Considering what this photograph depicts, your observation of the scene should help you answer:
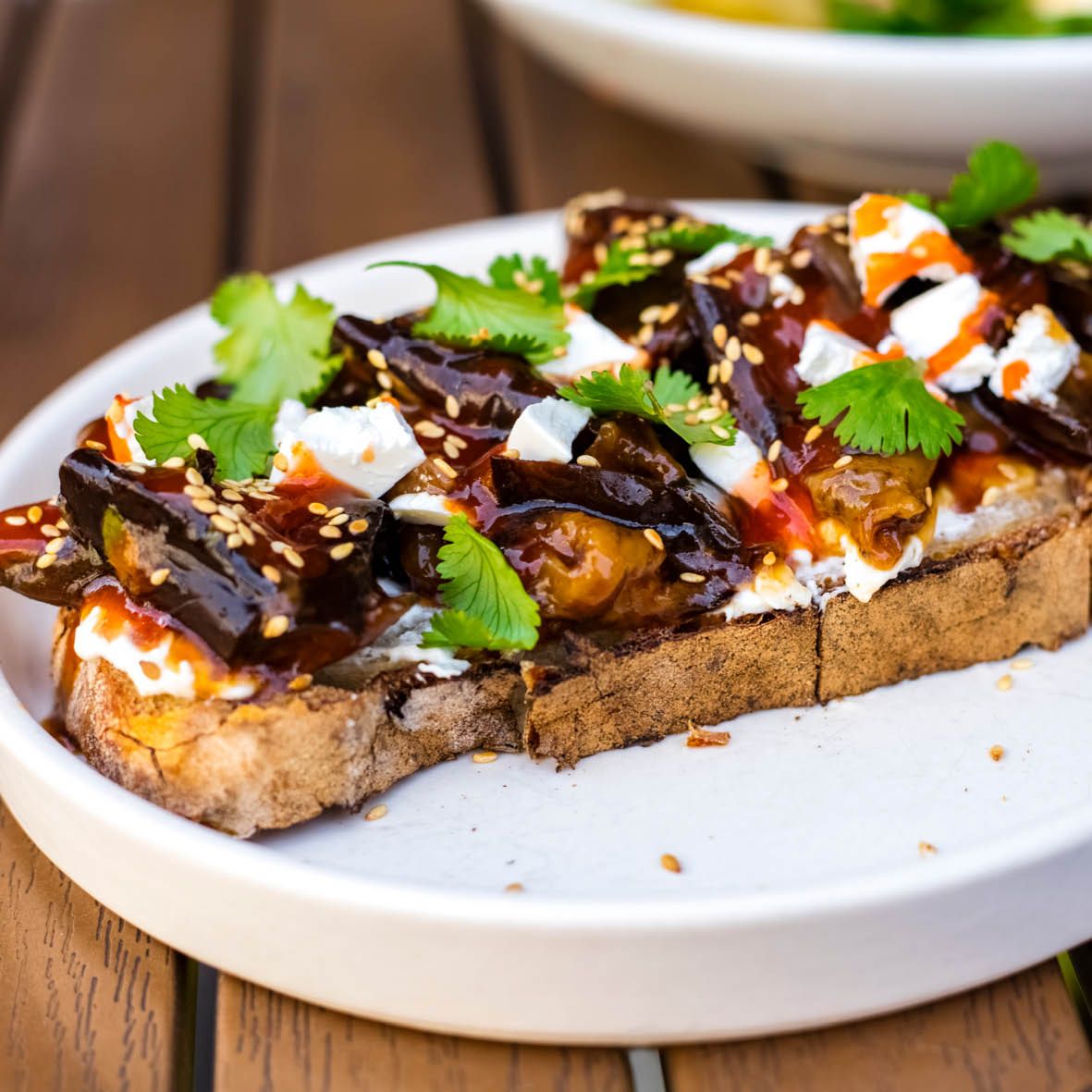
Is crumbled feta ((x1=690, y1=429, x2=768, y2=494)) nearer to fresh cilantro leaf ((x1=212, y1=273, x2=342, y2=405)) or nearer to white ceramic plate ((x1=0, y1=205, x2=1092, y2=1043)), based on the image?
white ceramic plate ((x1=0, y1=205, x2=1092, y2=1043))

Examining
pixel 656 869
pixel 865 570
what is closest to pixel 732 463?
pixel 865 570

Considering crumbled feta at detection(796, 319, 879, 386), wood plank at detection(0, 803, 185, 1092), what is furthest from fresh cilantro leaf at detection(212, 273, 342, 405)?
wood plank at detection(0, 803, 185, 1092)

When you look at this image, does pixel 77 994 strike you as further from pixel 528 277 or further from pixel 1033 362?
pixel 1033 362

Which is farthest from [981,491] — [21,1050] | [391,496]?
[21,1050]

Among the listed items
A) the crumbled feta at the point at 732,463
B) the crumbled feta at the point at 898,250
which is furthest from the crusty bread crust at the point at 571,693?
the crumbled feta at the point at 898,250

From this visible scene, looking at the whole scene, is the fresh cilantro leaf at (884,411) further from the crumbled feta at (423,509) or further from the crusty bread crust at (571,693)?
the crumbled feta at (423,509)

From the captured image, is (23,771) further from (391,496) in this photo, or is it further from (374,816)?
(391,496)
